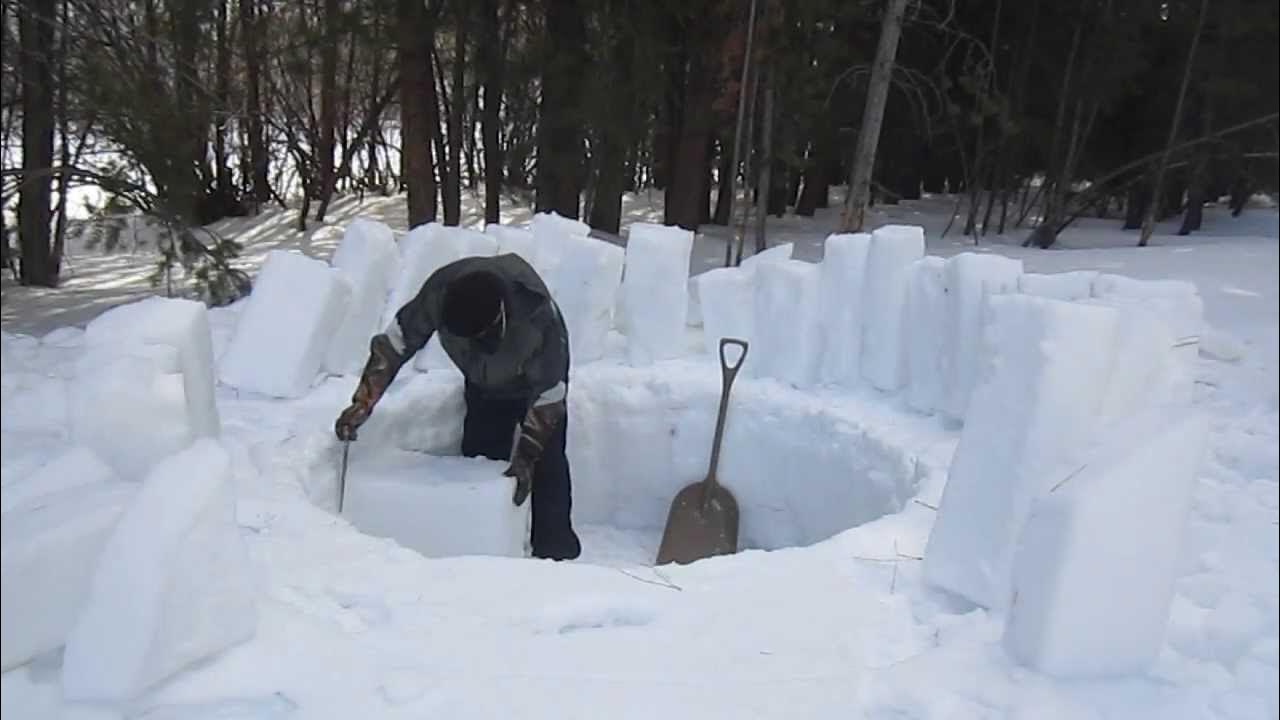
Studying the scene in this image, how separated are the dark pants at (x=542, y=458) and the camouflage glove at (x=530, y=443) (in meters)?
0.29

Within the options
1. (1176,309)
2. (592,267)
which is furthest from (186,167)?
(1176,309)

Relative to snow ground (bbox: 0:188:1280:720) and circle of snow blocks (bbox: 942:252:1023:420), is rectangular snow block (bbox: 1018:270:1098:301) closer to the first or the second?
circle of snow blocks (bbox: 942:252:1023:420)

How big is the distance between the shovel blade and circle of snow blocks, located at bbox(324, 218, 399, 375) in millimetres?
1368

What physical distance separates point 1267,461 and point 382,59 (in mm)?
3897

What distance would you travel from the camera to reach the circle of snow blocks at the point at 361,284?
3.70m

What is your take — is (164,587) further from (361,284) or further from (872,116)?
(872,116)

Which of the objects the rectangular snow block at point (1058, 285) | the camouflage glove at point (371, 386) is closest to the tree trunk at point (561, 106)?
the camouflage glove at point (371, 386)

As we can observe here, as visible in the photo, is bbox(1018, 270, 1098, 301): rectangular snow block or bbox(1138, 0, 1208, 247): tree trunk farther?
bbox(1138, 0, 1208, 247): tree trunk

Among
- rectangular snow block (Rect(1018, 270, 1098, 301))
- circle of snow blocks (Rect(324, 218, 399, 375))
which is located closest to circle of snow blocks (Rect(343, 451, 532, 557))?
circle of snow blocks (Rect(324, 218, 399, 375))

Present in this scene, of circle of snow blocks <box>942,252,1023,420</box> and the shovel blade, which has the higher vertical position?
circle of snow blocks <box>942,252,1023,420</box>

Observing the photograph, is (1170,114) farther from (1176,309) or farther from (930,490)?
(930,490)

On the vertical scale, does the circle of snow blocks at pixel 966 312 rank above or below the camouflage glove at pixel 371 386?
above

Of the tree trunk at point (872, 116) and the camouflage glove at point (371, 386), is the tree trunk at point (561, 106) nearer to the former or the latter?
the tree trunk at point (872, 116)

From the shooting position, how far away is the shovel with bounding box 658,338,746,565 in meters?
3.80
